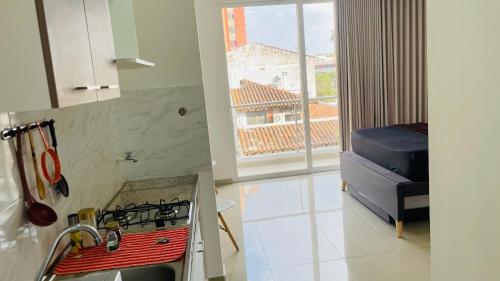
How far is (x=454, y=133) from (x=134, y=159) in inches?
79.6

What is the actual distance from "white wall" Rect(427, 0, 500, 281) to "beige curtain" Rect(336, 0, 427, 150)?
3.54 m

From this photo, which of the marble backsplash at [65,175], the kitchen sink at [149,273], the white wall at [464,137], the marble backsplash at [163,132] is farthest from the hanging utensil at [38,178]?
the white wall at [464,137]

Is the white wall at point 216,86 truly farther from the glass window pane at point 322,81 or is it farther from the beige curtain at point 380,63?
the beige curtain at point 380,63

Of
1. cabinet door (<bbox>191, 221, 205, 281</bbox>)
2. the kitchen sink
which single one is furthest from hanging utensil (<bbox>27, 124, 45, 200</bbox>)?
cabinet door (<bbox>191, 221, 205, 281</bbox>)

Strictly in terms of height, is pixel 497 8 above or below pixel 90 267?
above

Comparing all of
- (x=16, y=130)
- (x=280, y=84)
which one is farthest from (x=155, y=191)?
(x=280, y=84)

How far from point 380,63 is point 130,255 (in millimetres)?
4672

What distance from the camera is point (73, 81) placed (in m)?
0.93

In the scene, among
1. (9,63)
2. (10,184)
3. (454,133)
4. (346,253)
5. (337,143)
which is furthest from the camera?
(337,143)

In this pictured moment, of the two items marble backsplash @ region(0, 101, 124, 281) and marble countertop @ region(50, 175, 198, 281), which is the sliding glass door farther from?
marble backsplash @ region(0, 101, 124, 281)

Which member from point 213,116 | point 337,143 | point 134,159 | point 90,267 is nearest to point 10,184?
point 90,267

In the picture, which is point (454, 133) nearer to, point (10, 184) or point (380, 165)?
point (10, 184)

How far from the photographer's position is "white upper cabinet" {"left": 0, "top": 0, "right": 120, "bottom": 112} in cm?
73

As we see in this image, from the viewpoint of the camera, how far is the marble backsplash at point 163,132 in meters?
2.68
